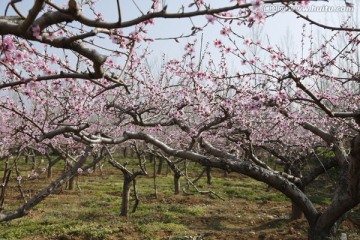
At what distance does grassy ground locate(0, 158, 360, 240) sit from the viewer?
10875 mm

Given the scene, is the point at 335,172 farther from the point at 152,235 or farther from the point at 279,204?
the point at 152,235

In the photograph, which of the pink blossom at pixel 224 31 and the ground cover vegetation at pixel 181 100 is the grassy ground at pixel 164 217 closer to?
the ground cover vegetation at pixel 181 100

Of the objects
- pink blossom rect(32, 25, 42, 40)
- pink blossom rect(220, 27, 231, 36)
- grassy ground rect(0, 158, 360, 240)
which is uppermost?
pink blossom rect(220, 27, 231, 36)

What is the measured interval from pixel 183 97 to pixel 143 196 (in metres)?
9.81

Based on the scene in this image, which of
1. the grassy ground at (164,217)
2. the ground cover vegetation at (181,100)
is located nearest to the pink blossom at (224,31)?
the ground cover vegetation at (181,100)

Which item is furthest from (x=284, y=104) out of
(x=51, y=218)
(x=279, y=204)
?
(x=279, y=204)

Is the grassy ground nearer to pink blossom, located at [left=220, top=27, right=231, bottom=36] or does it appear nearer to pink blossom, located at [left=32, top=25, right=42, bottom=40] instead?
pink blossom, located at [left=220, top=27, right=231, bottom=36]

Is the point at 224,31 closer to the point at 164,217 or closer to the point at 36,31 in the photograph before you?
the point at 36,31

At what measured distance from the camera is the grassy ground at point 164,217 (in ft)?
35.7

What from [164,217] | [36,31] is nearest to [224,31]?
[36,31]

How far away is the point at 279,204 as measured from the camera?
16.8 m

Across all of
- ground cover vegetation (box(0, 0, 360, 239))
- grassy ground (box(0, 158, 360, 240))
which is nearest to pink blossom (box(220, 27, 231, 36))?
ground cover vegetation (box(0, 0, 360, 239))

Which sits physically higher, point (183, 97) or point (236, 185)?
point (183, 97)

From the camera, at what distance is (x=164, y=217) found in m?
13.5
